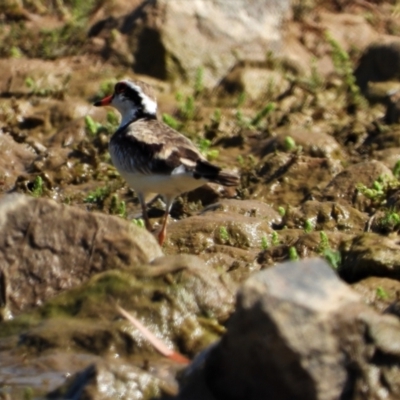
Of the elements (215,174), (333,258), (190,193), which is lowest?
(190,193)

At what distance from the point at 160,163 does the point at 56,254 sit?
2.51 m

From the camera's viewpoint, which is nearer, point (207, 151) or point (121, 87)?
point (121, 87)

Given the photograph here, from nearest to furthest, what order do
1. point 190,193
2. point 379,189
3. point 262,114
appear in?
1. point 379,189
2. point 190,193
3. point 262,114

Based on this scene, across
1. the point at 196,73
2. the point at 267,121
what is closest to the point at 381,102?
the point at 267,121

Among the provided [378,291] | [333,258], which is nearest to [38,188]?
[333,258]

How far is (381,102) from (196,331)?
8208mm

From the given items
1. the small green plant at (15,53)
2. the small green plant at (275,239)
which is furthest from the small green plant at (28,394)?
the small green plant at (15,53)

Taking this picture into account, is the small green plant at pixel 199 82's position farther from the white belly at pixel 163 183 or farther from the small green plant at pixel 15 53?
the white belly at pixel 163 183

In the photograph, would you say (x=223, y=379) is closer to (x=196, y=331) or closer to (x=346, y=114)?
(x=196, y=331)

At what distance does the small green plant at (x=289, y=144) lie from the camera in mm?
12805

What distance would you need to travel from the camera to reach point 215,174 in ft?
33.0

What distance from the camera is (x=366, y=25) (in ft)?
57.9

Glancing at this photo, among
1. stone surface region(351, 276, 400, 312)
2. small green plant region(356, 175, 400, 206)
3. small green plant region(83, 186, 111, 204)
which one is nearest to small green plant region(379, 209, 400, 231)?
small green plant region(356, 175, 400, 206)

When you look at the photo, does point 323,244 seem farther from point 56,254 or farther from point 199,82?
point 199,82
